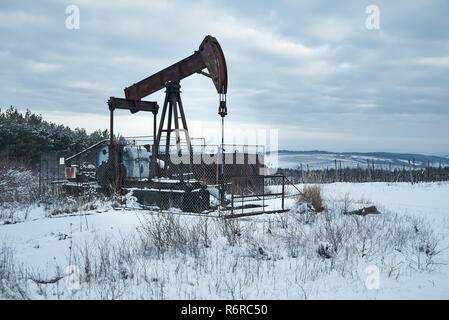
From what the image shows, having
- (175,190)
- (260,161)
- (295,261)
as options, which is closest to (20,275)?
(295,261)

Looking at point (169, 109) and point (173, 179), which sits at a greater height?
point (169, 109)

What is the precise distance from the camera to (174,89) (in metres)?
12.4

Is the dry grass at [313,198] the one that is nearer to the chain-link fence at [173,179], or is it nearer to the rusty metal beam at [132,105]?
the chain-link fence at [173,179]

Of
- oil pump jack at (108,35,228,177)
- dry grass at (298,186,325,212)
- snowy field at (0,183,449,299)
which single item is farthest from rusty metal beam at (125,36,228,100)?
snowy field at (0,183,449,299)

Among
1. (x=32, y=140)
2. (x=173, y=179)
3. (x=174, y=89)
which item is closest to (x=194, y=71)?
(x=174, y=89)

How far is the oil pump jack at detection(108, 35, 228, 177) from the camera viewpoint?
1073 cm

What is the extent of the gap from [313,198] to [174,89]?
526 centimetres
